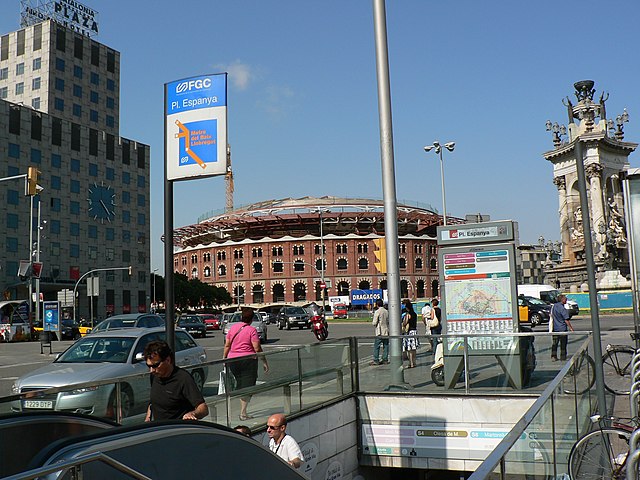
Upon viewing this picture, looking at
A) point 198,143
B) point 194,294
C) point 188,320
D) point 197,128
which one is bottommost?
point 188,320

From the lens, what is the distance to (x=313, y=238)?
114500 mm

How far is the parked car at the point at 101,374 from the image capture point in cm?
643

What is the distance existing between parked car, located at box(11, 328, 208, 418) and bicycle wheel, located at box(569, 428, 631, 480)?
15.0 feet

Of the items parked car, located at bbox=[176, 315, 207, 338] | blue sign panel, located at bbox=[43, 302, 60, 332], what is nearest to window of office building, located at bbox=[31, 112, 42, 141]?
parked car, located at bbox=[176, 315, 207, 338]

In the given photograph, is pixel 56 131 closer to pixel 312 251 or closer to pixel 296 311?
pixel 296 311

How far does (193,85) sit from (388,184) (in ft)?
17.7

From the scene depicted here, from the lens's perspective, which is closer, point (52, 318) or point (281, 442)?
point (281, 442)

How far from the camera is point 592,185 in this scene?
189 feet

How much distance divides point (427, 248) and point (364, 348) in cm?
10582

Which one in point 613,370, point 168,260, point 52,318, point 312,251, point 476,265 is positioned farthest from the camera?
point 312,251

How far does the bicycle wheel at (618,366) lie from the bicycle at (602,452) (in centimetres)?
644

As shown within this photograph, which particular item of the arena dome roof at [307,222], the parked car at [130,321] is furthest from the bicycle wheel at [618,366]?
the arena dome roof at [307,222]

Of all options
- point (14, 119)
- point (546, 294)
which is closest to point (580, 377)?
point (546, 294)

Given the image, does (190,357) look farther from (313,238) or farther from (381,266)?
(313,238)
